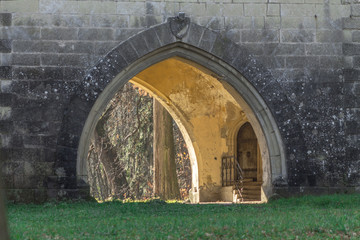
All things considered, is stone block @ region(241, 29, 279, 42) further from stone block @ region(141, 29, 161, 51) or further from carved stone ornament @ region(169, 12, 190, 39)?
stone block @ region(141, 29, 161, 51)

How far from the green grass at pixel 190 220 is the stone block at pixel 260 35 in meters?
2.78

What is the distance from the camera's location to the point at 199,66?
11.8 metres

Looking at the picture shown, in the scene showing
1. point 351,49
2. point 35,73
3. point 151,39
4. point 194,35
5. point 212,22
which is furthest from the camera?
point 351,49

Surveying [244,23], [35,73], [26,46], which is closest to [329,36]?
[244,23]

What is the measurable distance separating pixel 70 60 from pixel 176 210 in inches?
121

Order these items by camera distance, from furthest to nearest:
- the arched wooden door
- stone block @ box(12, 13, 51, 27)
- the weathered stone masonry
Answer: the arched wooden door → stone block @ box(12, 13, 51, 27) → the weathered stone masonry

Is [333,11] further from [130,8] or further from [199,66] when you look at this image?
[130,8]

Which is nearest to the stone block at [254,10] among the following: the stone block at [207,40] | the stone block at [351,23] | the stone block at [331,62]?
the stone block at [207,40]

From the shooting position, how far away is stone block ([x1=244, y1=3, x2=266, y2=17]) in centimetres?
1163

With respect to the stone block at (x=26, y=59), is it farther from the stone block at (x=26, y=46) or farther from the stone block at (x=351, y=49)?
the stone block at (x=351, y=49)

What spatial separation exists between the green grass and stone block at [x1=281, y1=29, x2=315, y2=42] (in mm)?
2746

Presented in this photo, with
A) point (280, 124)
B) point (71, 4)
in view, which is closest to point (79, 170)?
point (71, 4)

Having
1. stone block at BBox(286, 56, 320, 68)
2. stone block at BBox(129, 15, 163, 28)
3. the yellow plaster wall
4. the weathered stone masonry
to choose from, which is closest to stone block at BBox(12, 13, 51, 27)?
the weathered stone masonry

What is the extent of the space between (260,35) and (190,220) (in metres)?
4.27
